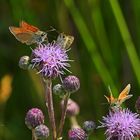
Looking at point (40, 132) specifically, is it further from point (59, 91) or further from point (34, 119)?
point (59, 91)

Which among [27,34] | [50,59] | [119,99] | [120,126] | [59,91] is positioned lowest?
[120,126]

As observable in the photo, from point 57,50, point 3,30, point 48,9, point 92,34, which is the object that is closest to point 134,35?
point 92,34

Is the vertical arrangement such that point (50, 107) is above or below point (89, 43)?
below

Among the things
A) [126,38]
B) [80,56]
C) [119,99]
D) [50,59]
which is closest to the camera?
[119,99]

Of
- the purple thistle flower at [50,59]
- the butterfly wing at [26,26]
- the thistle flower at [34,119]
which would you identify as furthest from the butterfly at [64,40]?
the thistle flower at [34,119]

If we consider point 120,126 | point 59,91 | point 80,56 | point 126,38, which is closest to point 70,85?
point 59,91

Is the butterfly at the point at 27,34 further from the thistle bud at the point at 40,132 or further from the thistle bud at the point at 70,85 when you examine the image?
the thistle bud at the point at 40,132

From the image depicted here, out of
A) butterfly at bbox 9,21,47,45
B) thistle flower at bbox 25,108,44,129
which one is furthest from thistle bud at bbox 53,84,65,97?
butterfly at bbox 9,21,47,45
